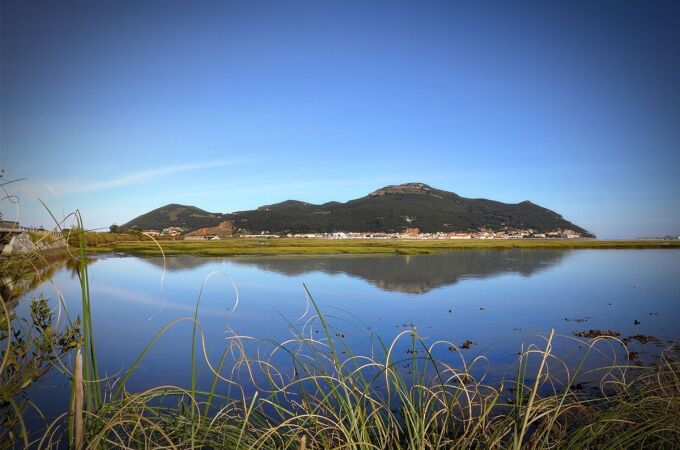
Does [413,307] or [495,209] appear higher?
[495,209]

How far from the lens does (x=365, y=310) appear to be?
17.4 meters

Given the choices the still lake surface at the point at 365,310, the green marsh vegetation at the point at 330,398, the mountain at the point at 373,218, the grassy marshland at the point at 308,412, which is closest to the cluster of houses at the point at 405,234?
the mountain at the point at 373,218

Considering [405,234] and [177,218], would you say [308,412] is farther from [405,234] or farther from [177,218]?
[177,218]

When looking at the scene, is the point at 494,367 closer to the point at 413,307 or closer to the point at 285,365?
the point at 285,365

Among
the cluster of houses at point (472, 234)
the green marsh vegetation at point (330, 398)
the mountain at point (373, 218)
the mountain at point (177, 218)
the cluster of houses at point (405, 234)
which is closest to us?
the green marsh vegetation at point (330, 398)

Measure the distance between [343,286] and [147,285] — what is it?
38.0 ft

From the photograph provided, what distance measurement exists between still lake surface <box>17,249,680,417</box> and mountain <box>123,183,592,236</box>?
334 ft

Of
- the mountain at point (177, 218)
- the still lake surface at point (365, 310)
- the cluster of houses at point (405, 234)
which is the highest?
the mountain at point (177, 218)

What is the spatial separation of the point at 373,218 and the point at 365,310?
470 feet

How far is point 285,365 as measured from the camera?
997cm

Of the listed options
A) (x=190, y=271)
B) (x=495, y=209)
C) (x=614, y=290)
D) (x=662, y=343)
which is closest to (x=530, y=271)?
(x=614, y=290)

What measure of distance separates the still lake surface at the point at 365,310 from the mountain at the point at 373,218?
102 m

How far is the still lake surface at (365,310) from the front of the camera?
10.8 meters

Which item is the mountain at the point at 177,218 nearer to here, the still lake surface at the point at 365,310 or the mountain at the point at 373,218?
the mountain at the point at 373,218
